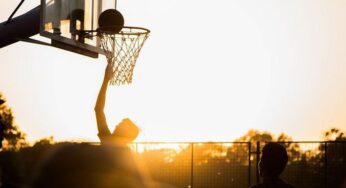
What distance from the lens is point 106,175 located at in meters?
3.30

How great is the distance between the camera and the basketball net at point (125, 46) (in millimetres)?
12406

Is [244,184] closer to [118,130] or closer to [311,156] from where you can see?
[311,156]

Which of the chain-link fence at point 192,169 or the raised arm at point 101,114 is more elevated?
the raised arm at point 101,114

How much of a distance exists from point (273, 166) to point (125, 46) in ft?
23.4

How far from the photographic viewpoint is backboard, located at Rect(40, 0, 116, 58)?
1174 cm

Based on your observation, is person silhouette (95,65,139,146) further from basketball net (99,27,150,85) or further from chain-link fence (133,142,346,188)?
chain-link fence (133,142,346,188)

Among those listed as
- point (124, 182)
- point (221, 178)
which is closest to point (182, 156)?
point (221, 178)

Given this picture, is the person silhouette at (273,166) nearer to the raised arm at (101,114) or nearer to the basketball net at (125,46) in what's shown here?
the raised arm at (101,114)

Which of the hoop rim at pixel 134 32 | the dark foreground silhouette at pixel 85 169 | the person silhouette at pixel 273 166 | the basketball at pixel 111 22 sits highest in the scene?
the basketball at pixel 111 22

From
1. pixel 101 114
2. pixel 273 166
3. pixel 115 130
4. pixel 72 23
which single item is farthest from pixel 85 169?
pixel 72 23

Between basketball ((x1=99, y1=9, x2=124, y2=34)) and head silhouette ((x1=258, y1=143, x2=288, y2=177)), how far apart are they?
696 centimetres

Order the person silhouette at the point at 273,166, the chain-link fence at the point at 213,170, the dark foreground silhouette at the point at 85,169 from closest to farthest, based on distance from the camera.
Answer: the dark foreground silhouette at the point at 85,169
the person silhouette at the point at 273,166
the chain-link fence at the point at 213,170

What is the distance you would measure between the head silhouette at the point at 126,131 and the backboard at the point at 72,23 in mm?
4997

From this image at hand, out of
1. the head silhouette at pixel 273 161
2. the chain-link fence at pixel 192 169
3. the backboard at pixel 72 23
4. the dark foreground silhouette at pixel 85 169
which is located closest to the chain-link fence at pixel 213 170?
the chain-link fence at pixel 192 169
